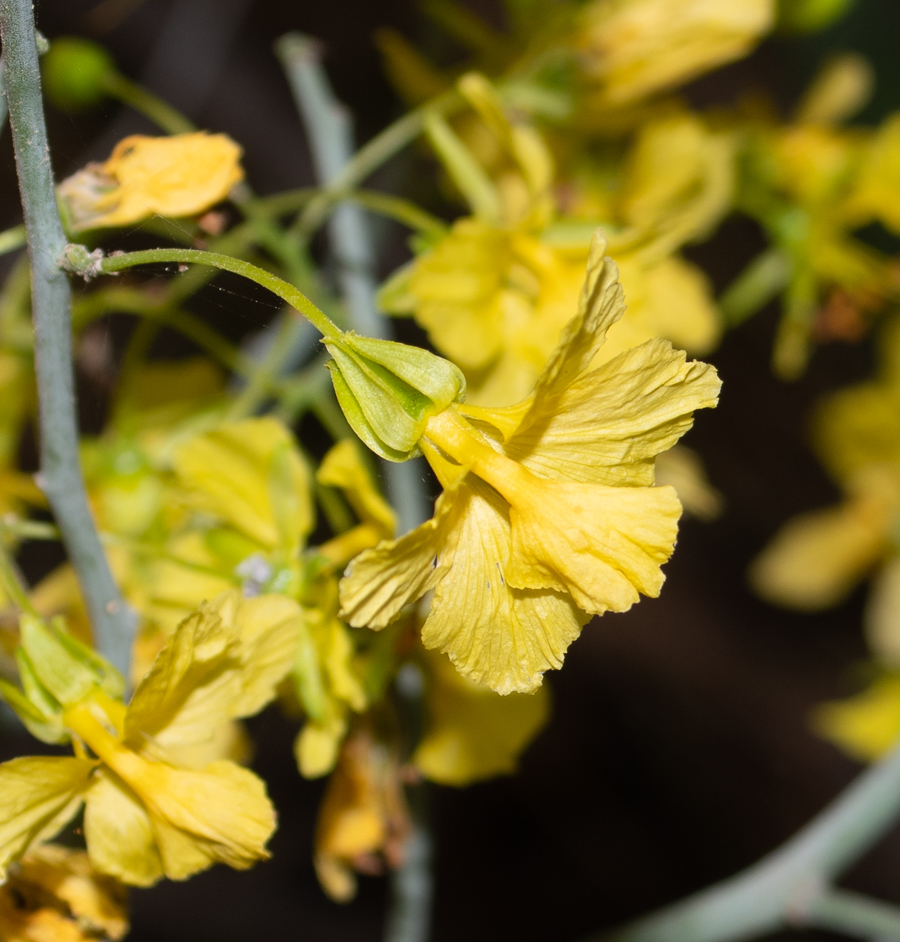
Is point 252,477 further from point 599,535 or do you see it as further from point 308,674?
point 599,535

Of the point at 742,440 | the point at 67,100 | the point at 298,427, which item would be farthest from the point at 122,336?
the point at 742,440

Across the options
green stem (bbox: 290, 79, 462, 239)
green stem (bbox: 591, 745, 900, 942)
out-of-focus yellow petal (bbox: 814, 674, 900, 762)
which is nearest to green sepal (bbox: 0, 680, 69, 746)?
green stem (bbox: 290, 79, 462, 239)

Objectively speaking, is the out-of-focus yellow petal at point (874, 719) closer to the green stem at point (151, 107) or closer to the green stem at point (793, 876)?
the green stem at point (793, 876)

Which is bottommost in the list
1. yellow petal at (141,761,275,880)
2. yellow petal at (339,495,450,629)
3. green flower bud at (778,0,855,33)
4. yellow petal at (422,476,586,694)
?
yellow petal at (141,761,275,880)

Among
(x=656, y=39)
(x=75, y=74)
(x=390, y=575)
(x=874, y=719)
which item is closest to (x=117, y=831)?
(x=390, y=575)

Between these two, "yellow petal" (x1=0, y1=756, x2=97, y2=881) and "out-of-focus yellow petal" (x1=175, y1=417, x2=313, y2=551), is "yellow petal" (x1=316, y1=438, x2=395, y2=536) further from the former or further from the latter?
"yellow petal" (x1=0, y1=756, x2=97, y2=881)

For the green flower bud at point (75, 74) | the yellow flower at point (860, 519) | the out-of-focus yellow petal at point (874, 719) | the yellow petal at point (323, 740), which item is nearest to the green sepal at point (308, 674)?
the yellow petal at point (323, 740)

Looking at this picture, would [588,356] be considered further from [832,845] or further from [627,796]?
[627,796]

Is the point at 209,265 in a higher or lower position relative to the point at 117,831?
higher
